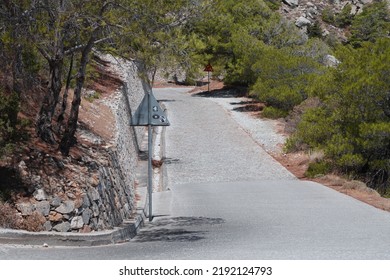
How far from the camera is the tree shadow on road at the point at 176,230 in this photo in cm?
1101

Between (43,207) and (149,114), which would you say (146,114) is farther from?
(43,207)

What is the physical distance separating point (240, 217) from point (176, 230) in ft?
7.51

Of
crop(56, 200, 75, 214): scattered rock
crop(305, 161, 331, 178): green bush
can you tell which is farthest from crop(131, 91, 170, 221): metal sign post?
crop(305, 161, 331, 178): green bush

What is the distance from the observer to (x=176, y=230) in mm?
12203

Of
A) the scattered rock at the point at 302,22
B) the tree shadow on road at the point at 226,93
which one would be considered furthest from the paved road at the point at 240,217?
the scattered rock at the point at 302,22

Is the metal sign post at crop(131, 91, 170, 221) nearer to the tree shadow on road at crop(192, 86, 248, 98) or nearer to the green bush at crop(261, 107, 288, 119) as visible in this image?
the green bush at crop(261, 107, 288, 119)

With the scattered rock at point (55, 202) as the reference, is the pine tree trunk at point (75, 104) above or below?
above

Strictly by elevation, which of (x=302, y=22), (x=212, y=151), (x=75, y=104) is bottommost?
(x=212, y=151)

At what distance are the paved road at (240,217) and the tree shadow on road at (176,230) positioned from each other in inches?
0.7

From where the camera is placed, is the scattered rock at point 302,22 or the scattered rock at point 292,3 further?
the scattered rock at point 292,3

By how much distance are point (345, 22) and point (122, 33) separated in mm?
88965

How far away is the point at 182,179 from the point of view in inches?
854

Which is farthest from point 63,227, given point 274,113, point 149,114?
point 274,113

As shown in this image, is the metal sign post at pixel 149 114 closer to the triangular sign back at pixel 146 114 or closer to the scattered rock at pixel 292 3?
the triangular sign back at pixel 146 114
